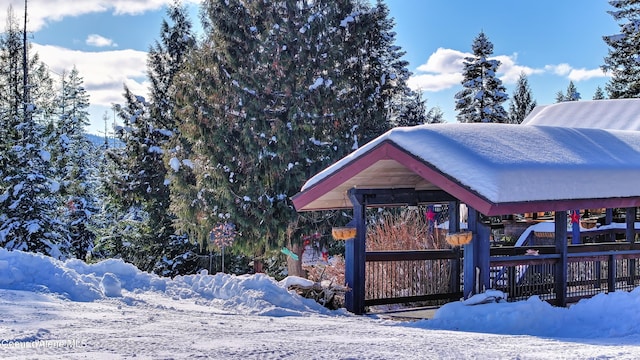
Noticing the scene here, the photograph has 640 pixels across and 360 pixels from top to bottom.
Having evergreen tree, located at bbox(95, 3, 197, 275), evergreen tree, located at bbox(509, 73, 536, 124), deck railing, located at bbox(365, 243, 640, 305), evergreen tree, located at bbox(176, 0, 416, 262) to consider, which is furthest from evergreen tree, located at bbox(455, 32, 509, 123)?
deck railing, located at bbox(365, 243, 640, 305)

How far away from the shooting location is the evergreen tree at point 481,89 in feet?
121

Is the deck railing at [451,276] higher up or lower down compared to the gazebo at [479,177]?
lower down

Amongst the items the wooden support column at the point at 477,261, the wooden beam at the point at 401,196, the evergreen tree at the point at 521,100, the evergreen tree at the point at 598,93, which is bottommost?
the wooden support column at the point at 477,261

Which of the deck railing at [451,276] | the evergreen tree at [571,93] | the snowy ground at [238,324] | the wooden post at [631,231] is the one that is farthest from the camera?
the evergreen tree at [571,93]

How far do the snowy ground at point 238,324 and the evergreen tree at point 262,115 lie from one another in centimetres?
834

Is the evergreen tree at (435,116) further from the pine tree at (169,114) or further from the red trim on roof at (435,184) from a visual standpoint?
the red trim on roof at (435,184)

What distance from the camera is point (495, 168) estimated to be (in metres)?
8.41

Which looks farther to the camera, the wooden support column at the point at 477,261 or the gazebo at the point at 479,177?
the wooden support column at the point at 477,261

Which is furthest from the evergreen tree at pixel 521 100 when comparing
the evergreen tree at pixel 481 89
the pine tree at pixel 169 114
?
the pine tree at pixel 169 114

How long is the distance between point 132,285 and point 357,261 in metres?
3.41

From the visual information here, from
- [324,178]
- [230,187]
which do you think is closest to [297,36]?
[230,187]

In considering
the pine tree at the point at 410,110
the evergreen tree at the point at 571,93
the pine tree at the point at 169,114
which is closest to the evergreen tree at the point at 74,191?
the pine tree at the point at 169,114

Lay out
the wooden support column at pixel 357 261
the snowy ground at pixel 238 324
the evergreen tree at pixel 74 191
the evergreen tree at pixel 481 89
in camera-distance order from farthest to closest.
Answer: the evergreen tree at pixel 481 89
the evergreen tree at pixel 74 191
the wooden support column at pixel 357 261
the snowy ground at pixel 238 324

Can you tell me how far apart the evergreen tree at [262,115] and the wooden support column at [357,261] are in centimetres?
864
